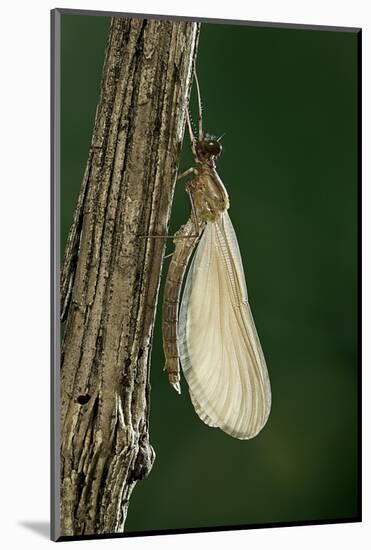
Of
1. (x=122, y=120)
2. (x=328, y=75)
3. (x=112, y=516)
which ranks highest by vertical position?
(x=328, y=75)

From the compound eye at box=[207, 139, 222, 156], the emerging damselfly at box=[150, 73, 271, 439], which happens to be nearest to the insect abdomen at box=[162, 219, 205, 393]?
the emerging damselfly at box=[150, 73, 271, 439]

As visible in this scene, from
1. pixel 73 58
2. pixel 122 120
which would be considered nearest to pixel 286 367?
pixel 122 120

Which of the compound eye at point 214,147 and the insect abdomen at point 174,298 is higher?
the compound eye at point 214,147

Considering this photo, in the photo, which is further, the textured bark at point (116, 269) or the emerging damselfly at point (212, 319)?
the emerging damselfly at point (212, 319)

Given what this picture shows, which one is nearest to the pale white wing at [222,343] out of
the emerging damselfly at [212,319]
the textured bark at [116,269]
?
the emerging damselfly at [212,319]

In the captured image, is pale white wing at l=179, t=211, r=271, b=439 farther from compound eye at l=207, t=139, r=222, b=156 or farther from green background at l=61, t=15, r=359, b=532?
compound eye at l=207, t=139, r=222, b=156

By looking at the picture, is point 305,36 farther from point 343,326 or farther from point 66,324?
point 66,324

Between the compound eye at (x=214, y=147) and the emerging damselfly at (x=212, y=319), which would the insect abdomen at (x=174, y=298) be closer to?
the emerging damselfly at (x=212, y=319)

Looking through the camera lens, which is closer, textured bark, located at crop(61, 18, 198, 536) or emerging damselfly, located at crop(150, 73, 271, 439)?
textured bark, located at crop(61, 18, 198, 536)
